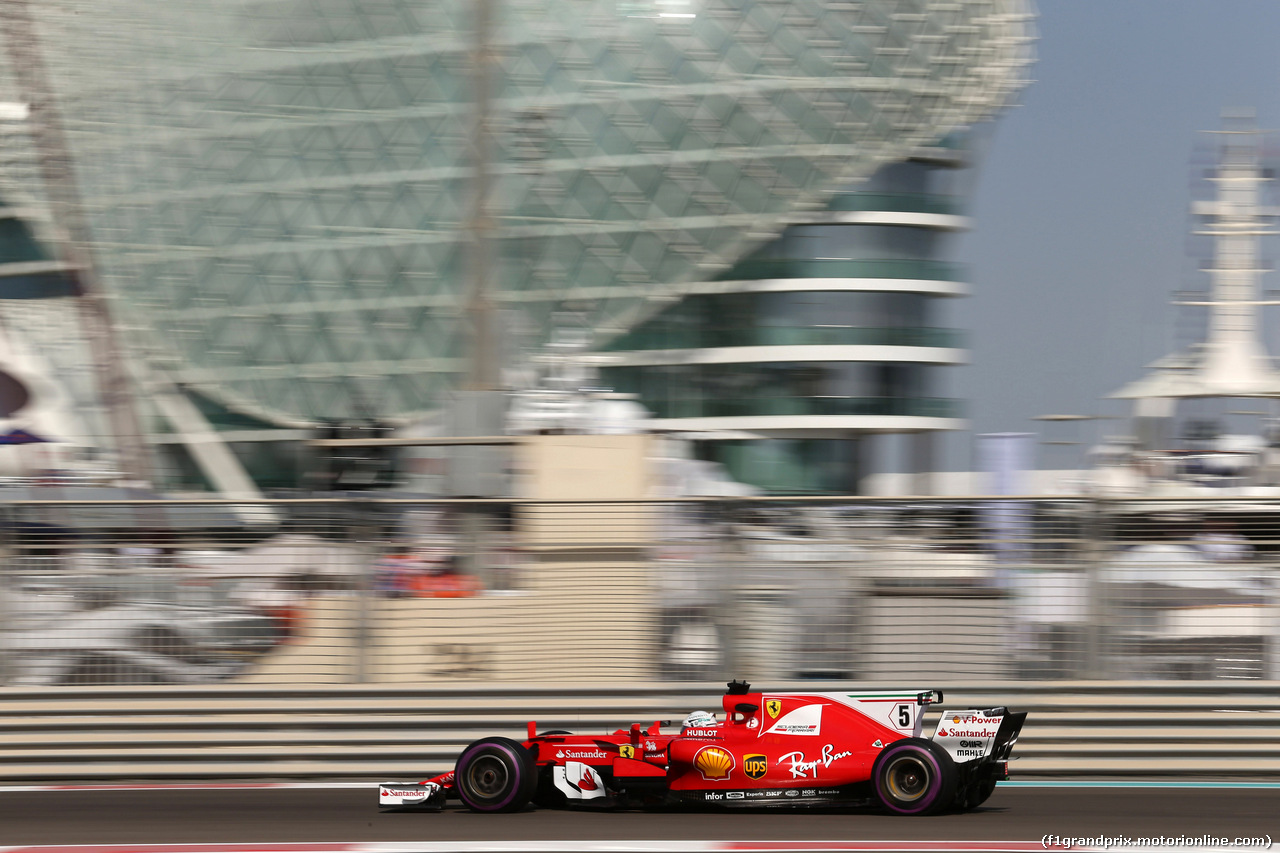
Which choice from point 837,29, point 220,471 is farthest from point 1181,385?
point 220,471

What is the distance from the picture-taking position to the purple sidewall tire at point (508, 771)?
6.70 meters

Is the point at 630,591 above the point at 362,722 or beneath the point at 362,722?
above

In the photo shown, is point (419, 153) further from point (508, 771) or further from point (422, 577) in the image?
point (508, 771)

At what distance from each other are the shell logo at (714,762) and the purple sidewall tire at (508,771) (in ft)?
2.60

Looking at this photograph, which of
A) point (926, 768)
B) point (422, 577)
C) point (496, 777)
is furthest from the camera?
point (422, 577)

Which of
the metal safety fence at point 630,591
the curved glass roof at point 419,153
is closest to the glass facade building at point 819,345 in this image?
the curved glass roof at point 419,153

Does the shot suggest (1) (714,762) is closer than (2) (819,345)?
Yes

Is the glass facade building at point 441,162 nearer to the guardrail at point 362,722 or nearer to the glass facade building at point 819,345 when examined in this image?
the glass facade building at point 819,345

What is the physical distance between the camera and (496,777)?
6.76 m

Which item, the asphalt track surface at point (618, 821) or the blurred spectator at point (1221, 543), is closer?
the asphalt track surface at point (618, 821)

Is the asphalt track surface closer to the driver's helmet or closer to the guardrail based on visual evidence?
the driver's helmet

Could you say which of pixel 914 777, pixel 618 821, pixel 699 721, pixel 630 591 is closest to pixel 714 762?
pixel 699 721

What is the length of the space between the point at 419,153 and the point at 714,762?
30396 millimetres

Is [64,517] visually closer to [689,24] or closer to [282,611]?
[282,611]
